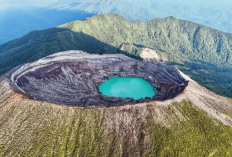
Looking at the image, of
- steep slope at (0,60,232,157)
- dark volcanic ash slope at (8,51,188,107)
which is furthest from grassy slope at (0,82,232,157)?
dark volcanic ash slope at (8,51,188,107)

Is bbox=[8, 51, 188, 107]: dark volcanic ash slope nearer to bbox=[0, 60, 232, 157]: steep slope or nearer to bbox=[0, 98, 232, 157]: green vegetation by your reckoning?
bbox=[0, 60, 232, 157]: steep slope

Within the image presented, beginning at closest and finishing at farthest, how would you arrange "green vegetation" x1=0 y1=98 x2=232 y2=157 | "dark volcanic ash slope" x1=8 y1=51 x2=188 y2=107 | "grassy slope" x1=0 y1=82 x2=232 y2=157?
1. "green vegetation" x1=0 y1=98 x2=232 y2=157
2. "grassy slope" x1=0 y1=82 x2=232 y2=157
3. "dark volcanic ash slope" x1=8 y1=51 x2=188 y2=107

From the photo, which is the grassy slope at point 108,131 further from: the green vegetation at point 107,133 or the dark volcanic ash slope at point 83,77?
the dark volcanic ash slope at point 83,77

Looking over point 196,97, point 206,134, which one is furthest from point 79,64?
point 206,134

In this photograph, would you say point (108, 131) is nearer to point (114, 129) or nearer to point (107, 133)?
point (107, 133)

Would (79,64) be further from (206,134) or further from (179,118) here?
(206,134)

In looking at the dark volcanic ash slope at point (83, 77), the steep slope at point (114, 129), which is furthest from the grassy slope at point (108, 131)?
the dark volcanic ash slope at point (83, 77)

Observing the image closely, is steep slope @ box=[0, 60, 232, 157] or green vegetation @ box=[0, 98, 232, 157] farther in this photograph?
steep slope @ box=[0, 60, 232, 157]

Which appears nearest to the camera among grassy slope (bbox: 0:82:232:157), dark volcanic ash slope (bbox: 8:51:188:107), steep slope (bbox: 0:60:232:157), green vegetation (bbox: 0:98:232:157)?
green vegetation (bbox: 0:98:232:157)
